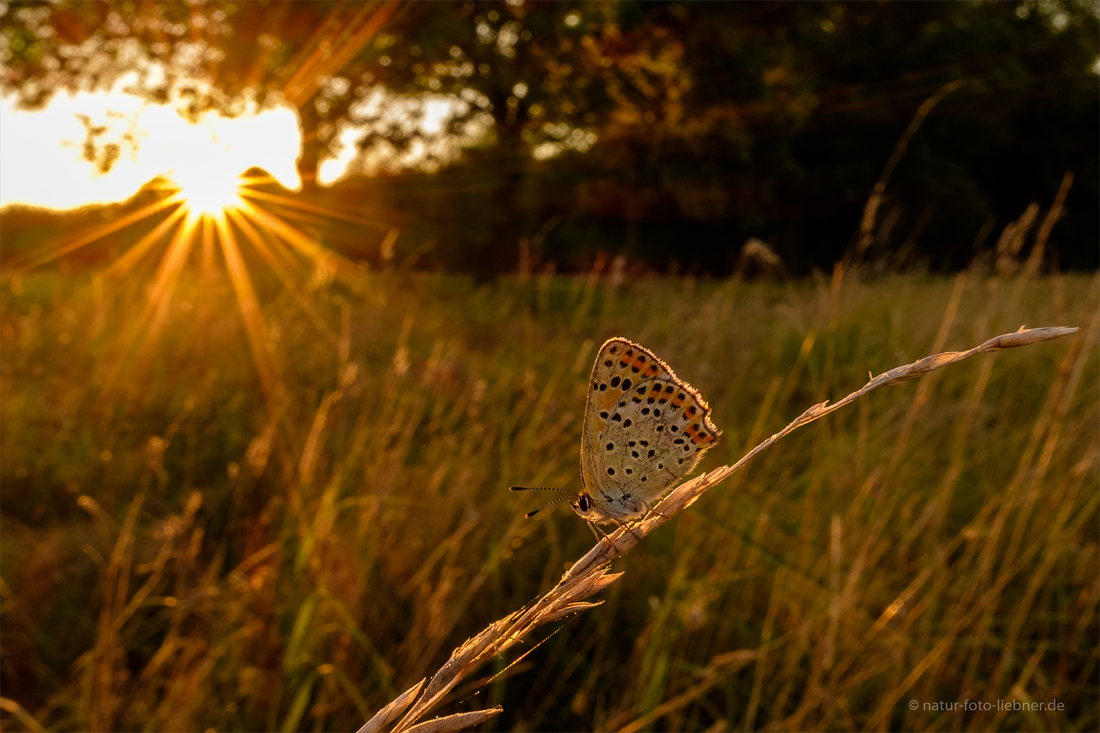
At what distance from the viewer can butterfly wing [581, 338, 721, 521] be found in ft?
2.67

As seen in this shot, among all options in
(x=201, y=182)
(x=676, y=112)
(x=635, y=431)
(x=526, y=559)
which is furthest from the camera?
(x=676, y=112)

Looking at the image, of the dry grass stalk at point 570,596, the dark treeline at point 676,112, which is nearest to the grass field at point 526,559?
the dry grass stalk at point 570,596

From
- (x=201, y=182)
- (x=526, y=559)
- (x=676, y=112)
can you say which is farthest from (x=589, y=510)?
(x=676, y=112)

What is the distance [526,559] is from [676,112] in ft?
43.1

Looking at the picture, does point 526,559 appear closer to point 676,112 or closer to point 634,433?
point 634,433

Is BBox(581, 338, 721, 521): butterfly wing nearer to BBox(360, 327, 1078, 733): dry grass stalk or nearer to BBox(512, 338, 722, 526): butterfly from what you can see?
BBox(512, 338, 722, 526): butterfly

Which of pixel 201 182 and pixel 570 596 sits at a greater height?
pixel 201 182

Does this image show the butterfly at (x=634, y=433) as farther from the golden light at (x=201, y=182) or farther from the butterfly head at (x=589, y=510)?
the golden light at (x=201, y=182)

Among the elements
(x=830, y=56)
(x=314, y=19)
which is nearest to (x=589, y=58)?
(x=314, y=19)

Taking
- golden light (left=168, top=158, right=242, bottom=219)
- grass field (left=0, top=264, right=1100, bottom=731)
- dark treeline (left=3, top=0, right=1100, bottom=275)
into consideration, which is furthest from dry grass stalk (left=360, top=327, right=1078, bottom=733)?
dark treeline (left=3, top=0, right=1100, bottom=275)

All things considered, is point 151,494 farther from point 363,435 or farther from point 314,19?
point 314,19

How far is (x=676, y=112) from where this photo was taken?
45.3 ft

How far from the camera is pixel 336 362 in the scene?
3289 mm

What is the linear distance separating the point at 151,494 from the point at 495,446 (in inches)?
46.0
